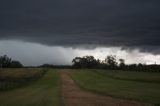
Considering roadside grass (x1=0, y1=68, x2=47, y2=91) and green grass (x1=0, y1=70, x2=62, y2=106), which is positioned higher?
roadside grass (x1=0, y1=68, x2=47, y2=91)

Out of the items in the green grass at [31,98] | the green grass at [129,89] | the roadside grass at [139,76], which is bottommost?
the green grass at [31,98]

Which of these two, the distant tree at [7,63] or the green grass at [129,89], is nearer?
the green grass at [129,89]

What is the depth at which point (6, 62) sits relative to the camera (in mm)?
192500

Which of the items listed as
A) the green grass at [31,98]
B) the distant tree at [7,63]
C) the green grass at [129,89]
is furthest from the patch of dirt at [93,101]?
the distant tree at [7,63]

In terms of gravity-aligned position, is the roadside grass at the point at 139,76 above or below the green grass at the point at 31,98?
above

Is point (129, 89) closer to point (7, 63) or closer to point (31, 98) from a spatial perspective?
point (31, 98)

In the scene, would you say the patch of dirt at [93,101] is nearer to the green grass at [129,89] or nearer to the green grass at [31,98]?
the green grass at [31,98]

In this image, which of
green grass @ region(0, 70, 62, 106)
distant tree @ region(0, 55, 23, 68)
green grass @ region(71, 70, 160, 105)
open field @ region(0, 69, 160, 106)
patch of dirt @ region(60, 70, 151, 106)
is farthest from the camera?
distant tree @ region(0, 55, 23, 68)

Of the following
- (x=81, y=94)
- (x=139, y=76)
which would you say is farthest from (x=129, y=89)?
(x=139, y=76)

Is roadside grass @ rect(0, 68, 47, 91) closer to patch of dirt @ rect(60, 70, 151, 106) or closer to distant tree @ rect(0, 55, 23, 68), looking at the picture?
patch of dirt @ rect(60, 70, 151, 106)

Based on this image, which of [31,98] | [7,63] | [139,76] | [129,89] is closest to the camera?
[31,98]

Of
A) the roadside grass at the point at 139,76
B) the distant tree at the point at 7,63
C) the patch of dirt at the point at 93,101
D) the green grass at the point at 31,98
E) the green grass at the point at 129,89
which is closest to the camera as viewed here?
the patch of dirt at the point at 93,101

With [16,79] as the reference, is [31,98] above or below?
below

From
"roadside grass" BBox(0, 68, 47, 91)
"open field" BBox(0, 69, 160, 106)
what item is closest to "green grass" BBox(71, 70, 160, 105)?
"open field" BBox(0, 69, 160, 106)
